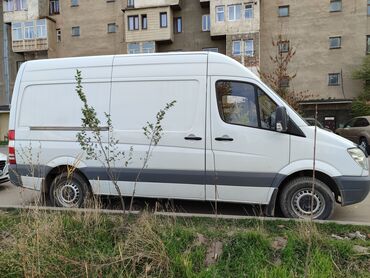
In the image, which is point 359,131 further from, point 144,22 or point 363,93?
point 144,22

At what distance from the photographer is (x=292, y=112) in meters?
5.75

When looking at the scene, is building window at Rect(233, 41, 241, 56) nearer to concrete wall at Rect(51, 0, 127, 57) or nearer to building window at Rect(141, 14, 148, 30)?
building window at Rect(141, 14, 148, 30)

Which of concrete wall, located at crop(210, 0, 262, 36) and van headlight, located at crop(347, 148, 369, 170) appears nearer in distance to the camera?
van headlight, located at crop(347, 148, 369, 170)

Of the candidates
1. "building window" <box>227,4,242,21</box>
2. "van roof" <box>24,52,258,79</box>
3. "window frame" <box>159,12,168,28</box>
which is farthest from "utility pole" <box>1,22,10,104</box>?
"van roof" <box>24,52,258,79</box>

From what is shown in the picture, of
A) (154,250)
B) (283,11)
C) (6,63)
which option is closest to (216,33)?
(283,11)

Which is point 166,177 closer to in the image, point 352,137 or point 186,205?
point 186,205

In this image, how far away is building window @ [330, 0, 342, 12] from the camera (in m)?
32.5

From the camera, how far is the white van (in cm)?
565

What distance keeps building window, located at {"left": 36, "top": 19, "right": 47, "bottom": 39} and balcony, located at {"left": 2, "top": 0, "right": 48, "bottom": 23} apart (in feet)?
2.81

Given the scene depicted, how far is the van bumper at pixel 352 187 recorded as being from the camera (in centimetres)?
556

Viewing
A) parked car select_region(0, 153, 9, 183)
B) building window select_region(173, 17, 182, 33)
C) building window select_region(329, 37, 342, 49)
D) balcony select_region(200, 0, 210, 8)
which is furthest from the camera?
building window select_region(173, 17, 182, 33)

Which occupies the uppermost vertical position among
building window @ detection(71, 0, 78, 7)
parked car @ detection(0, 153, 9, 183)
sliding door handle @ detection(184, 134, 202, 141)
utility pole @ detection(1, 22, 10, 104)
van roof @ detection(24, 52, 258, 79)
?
building window @ detection(71, 0, 78, 7)

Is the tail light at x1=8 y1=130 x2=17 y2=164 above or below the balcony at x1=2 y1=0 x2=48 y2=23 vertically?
below

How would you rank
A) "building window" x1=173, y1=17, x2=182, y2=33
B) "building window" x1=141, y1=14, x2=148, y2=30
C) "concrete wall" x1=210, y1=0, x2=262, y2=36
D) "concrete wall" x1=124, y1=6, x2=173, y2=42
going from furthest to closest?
"building window" x1=173, y1=17, x2=182, y2=33, "building window" x1=141, y1=14, x2=148, y2=30, "concrete wall" x1=124, y1=6, x2=173, y2=42, "concrete wall" x1=210, y1=0, x2=262, y2=36
